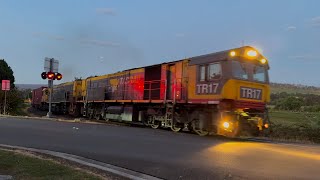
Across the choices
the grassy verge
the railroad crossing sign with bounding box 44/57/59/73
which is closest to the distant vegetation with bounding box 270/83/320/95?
the grassy verge

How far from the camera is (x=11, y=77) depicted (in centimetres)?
7981

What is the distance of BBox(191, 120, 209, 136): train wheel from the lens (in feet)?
64.0

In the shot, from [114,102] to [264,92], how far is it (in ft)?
42.9

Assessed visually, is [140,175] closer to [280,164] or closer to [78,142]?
[280,164]

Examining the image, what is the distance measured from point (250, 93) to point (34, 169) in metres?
12.1

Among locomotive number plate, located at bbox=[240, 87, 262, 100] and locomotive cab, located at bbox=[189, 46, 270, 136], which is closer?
locomotive cab, located at bbox=[189, 46, 270, 136]

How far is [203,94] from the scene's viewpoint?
778 inches

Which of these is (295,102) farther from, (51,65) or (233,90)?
(233,90)

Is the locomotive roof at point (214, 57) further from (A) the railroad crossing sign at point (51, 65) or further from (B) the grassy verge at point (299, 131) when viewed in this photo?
(A) the railroad crossing sign at point (51, 65)

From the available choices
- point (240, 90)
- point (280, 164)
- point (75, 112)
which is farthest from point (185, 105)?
point (75, 112)

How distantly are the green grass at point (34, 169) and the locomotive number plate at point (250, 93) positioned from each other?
35.0 ft

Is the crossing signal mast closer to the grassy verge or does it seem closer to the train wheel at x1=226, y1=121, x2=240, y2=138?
the grassy verge

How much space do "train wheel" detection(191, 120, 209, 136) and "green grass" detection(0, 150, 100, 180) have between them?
33.2 feet

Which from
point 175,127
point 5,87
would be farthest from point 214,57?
point 5,87
